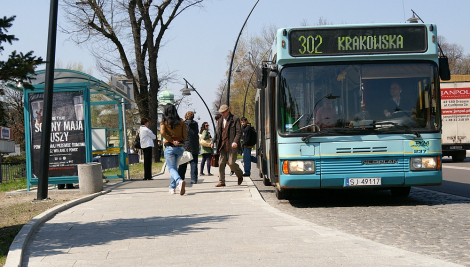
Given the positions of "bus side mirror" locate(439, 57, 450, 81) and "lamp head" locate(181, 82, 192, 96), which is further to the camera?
"lamp head" locate(181, 82, 192, 96)

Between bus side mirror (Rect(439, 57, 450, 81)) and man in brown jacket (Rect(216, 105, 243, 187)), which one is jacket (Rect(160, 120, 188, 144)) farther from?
bus side mirror (Rect(439, 57, 450, 81))

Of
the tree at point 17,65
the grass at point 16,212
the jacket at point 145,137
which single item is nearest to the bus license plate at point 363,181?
the grass at point 16,212

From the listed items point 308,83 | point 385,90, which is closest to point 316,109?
point 308,83

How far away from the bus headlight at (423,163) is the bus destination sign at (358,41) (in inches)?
72.5

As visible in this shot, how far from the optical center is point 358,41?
9953 millimetres

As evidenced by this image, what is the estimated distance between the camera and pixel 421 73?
984 centimetres

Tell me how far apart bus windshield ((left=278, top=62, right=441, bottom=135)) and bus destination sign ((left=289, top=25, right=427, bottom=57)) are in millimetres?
265

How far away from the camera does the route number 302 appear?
391 inches

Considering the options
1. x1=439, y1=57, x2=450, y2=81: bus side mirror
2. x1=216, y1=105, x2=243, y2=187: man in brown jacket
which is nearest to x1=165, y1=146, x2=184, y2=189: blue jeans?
x1=216, y1=105, x2=243, y2=187: man in brown jacket

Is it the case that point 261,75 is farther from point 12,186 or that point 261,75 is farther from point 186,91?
point 186,91

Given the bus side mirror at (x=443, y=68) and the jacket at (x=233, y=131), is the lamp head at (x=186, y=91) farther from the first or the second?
the bus side mirror at (x=443, y=68)

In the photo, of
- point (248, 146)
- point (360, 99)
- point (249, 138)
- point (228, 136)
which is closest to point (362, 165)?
point (360, 99)

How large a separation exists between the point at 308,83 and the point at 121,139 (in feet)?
28.9

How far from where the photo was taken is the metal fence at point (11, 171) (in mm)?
24325
